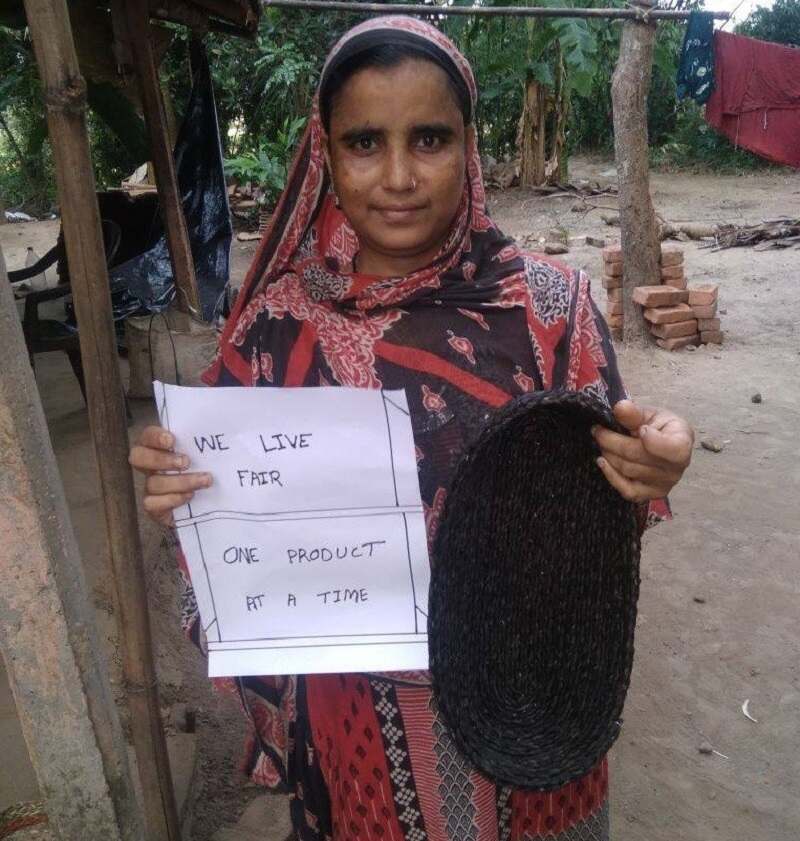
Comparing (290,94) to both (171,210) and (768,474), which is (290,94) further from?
(768,474)

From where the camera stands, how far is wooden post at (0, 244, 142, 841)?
40.9 inches

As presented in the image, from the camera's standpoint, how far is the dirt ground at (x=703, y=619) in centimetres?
240

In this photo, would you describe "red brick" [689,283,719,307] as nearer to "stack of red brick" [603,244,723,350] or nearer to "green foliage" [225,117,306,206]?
"stack of red brick" [603,244,723,350]

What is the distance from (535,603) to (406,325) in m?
0.48

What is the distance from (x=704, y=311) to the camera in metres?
6.09

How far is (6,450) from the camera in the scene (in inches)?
40.5

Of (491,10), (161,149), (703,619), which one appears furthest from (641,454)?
(491,10)

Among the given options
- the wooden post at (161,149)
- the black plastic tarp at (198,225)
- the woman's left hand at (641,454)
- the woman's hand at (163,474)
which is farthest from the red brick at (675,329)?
the woman's hand at (163,474)

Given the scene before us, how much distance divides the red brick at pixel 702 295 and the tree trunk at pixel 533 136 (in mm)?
8756

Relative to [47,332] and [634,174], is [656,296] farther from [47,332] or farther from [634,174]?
[47,332]

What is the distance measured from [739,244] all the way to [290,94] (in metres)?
7.54

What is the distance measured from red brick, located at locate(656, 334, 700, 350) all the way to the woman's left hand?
5.31 meters

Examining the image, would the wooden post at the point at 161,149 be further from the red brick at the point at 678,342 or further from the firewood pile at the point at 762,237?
the firewood pile at the point at 762,237

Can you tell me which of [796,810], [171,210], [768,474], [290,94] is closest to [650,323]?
[768,474]
